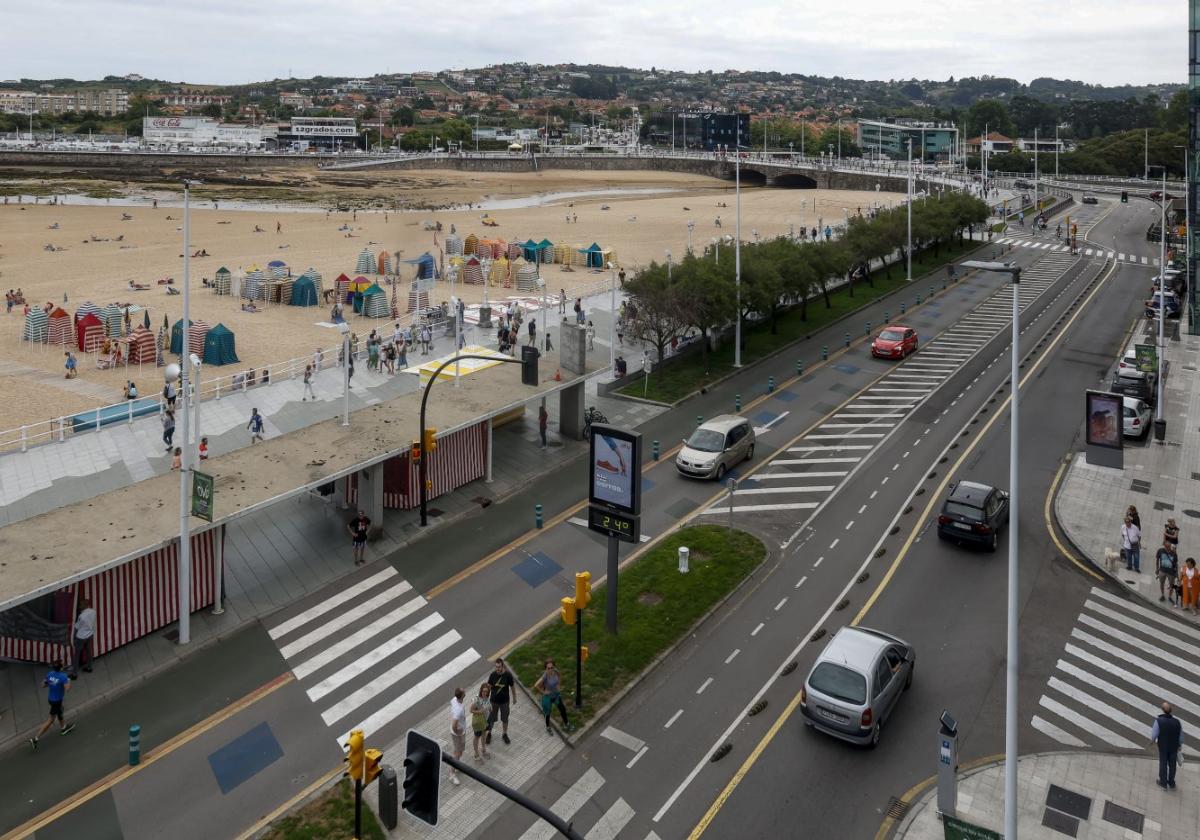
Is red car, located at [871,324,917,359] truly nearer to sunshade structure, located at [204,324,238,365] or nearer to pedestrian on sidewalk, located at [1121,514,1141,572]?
pedestrian on sidewalk, located at [1121,514,1141,572]

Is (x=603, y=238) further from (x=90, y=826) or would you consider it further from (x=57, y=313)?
(x=90, y=826)

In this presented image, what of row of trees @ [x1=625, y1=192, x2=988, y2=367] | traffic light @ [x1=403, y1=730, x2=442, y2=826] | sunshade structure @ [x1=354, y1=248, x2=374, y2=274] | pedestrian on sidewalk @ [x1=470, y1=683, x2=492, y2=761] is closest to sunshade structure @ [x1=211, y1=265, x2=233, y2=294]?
sunshade structure @ [x1=354, y1=248, x2=374, y2=274]

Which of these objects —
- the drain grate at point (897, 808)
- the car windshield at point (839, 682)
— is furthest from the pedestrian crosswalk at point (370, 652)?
the drain grate at point (897, 808)

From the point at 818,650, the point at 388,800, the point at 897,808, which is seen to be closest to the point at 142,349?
the point at 388,800

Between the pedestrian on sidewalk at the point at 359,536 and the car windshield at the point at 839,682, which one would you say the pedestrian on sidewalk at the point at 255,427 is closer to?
the pedestrian on sidewalk at the point at 359,536

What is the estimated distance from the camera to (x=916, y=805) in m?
13.4

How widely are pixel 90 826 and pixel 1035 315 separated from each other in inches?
1995

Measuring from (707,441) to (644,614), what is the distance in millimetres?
9527

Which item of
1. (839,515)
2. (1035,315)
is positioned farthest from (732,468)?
(1035,315)

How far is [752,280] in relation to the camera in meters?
40.3

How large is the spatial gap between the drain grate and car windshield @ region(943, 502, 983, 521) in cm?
1028

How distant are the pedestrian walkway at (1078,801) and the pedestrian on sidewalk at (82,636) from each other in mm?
14488

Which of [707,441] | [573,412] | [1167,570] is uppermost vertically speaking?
[573,412]

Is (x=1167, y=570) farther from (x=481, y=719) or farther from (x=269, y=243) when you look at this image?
(x=269, y=243)
